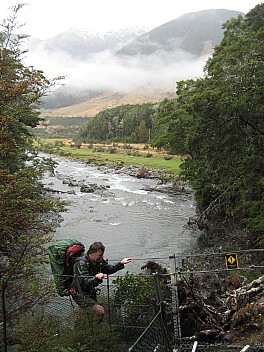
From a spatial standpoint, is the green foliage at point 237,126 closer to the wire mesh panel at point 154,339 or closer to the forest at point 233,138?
the forest at point 233,138

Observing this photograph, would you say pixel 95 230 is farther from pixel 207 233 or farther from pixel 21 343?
pixel 21 343

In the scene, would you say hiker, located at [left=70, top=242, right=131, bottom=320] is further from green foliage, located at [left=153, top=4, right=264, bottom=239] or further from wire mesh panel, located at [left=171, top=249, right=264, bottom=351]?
green foliage, located at [left=153, top=4, right=264, bottom=239]

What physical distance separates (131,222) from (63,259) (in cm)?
1932

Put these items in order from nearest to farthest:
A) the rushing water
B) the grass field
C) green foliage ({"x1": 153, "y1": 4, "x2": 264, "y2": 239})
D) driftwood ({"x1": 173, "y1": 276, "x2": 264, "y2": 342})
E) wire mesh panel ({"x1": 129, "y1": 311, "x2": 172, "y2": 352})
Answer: wire mesh panel ({"x1": 129, "y1": 311, "x2": 172, "y2": 352}) < driftwood ({"x1": 173, "y1": 276, "x2": 264, "y2": 342}) < green foliage ({"x1": 153, "y1": 4, "x2": 264, "y2": 239}) < the rushing water < the grass field

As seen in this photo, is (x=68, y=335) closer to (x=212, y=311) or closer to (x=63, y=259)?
(x=63, y=259)

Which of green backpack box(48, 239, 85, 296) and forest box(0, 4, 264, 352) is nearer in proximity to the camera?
forest box(0, 4, 264, 352)

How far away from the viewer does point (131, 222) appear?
2625 cm

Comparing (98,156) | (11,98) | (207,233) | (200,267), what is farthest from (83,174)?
(11,98)

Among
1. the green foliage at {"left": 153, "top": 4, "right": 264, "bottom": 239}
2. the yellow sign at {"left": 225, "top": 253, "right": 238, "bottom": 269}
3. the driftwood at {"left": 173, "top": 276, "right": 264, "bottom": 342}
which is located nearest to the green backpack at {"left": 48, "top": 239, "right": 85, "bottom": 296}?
the driftwood at {"left": 173, "top": 276, "right": 264, "bottom": 342}

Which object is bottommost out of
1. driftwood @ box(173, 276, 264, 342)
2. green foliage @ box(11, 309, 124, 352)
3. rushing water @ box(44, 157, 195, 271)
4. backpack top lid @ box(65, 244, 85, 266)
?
rushing water @ box(44, 157, 195, 271)

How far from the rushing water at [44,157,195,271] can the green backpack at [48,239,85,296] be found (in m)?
7.67

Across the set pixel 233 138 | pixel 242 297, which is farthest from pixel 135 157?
pixel 242 297

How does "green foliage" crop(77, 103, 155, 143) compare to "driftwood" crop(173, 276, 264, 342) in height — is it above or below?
above

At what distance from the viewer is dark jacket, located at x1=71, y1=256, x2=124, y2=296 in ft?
21.3
